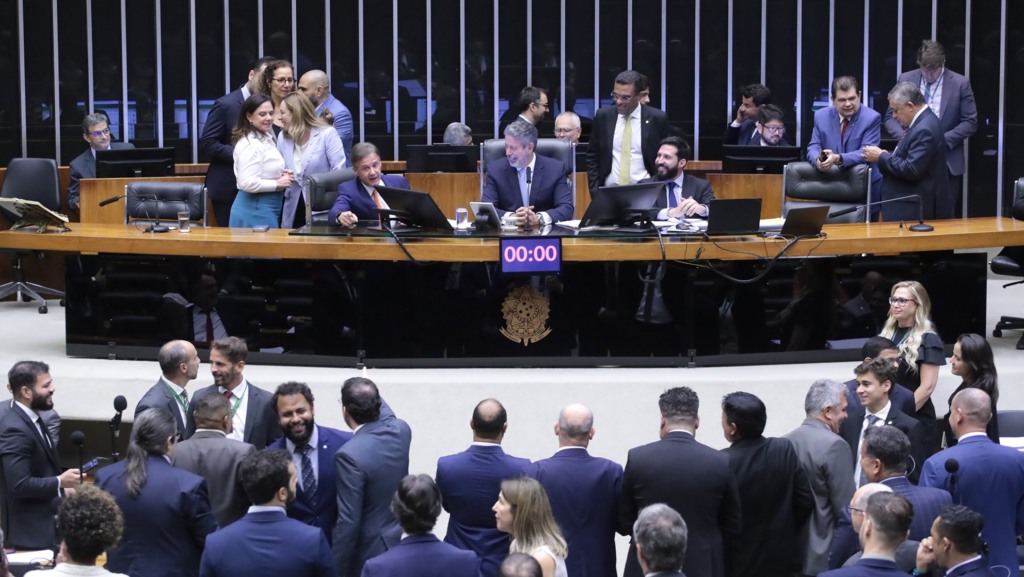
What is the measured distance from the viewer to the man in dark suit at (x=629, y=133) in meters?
10.0

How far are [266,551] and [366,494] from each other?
0.88 m

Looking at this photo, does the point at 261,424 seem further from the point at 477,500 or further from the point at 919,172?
the point at 919,172

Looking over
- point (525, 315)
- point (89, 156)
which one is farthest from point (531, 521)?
point (89, 156)

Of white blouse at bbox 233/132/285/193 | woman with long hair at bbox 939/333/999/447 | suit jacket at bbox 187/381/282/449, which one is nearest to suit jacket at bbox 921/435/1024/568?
woman with long hair at bbox 939/333/999/447

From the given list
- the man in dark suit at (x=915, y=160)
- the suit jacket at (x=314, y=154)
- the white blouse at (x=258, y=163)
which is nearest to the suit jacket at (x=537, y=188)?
the suit jacket at (x=314, y=154)

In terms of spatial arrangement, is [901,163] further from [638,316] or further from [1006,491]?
[1006,491]

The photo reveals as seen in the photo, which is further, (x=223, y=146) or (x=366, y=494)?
(x=223, y=146)

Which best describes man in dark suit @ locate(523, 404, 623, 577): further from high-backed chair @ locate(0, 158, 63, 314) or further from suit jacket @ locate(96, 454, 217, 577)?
high-backed chair @ locate(0, 158, 63, 314)

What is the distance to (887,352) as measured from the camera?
21.5 ft

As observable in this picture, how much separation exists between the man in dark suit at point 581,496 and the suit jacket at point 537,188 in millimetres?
3758

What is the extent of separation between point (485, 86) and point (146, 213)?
5.83m

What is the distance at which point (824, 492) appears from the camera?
18.5ft

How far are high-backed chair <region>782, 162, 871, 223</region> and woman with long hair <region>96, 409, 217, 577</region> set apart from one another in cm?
545

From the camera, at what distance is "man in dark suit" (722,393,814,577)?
543 centimetres
